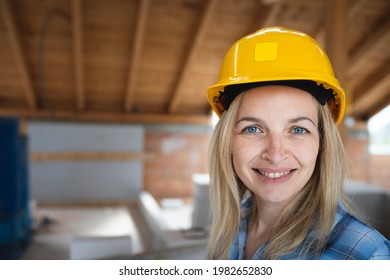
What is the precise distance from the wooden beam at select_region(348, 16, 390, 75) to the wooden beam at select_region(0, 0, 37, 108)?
4983mm

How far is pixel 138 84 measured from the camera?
641 cm

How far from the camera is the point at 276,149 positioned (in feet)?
2.91

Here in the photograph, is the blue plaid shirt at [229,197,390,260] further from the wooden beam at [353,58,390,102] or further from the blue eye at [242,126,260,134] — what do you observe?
the wooden beam at [353,58,390,102]

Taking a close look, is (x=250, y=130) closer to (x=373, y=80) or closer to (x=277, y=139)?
(x=277, y=139)

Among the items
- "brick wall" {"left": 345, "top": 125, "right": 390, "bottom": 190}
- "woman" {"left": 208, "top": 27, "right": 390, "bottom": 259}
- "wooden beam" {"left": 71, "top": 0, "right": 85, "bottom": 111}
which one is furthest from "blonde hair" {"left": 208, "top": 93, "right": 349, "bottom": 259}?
"brick wall" {"left": 345, "top": 125, "right": 390, "bottom": 190}

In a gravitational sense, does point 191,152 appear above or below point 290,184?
above

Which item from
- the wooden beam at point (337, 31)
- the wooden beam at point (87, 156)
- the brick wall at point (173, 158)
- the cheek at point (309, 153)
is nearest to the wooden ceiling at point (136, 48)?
the wooden beam at point (87, 156)

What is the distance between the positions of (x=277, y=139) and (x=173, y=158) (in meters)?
6.76

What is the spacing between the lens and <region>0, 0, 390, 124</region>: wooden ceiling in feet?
15.4

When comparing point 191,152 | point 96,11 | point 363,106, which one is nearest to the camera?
point 96,11
